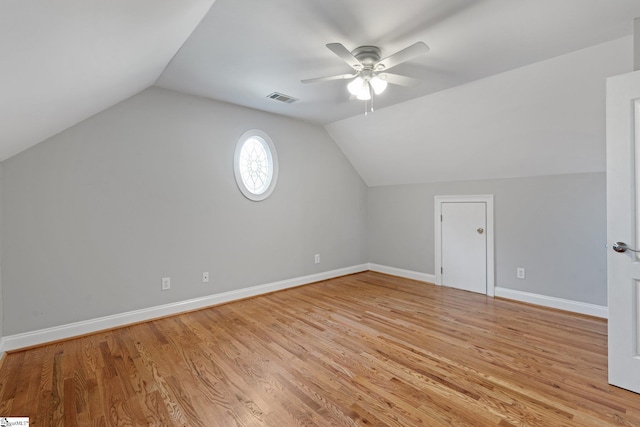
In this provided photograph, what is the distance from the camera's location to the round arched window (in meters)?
3.70

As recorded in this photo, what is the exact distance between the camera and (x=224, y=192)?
3.55 m

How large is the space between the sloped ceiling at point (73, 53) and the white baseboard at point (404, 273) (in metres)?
4.14

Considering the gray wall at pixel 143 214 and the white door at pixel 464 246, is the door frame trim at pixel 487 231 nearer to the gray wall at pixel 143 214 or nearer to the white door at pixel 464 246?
the white door at pixel 464 246

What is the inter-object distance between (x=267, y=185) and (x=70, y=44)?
8.80 feet

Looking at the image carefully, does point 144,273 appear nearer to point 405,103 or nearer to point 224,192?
point 224,192

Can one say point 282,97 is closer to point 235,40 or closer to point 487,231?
point 235,40

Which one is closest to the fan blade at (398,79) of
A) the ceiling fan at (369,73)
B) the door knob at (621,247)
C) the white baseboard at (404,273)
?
the ceiling fan at (369,73)

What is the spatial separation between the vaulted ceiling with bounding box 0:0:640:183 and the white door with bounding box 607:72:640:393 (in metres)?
0.60

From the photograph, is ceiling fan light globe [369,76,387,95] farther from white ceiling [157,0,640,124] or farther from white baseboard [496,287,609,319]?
white baseboard [496,287,609,319]

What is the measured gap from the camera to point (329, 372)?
2.07 metres

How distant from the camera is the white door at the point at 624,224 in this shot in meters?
1.83

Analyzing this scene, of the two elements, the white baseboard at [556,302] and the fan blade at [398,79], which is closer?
the fan blade at [398,79]

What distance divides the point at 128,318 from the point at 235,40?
2740mm

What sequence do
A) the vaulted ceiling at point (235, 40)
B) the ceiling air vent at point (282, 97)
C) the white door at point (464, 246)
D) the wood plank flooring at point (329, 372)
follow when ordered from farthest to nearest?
the white door at point (464, 246) < the ceiling air vent at point (282, 97) < the wood plank flooring at point (329, 372) < the vaulted ceiling at point (235, 40)
